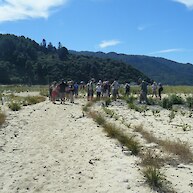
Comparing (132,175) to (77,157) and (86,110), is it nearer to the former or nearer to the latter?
(77,157)

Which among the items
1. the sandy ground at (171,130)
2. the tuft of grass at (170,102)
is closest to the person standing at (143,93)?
the tuft of grass at (170,102)

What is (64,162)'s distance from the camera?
10.5 metres

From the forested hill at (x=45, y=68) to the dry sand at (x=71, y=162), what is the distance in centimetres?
9276

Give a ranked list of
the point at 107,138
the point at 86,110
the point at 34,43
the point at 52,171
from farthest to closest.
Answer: the point at 34,43
the point at 86,110
the point at 107,138
the point at 52,171

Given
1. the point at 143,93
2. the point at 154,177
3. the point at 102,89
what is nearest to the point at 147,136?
the point at 154,177

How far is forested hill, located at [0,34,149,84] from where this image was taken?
371 ft

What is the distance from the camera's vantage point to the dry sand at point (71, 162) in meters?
8.52

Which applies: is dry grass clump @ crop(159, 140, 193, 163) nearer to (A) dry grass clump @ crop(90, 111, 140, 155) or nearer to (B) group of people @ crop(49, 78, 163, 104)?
(A) dry grass clump @ crop(90, 111, 140, 155)

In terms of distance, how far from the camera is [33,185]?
341 inches

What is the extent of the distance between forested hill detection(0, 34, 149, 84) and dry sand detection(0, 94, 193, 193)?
304 ft

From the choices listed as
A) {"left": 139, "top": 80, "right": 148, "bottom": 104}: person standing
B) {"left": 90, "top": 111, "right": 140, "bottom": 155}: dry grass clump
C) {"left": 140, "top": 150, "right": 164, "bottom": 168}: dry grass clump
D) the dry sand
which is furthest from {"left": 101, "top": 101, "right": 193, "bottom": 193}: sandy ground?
{"left": 139, "top": 80, "right": 148, "bottom": 104}: person standing

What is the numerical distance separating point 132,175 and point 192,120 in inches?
475

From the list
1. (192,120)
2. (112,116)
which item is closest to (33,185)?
(112,116)

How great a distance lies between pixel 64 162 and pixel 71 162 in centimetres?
18
